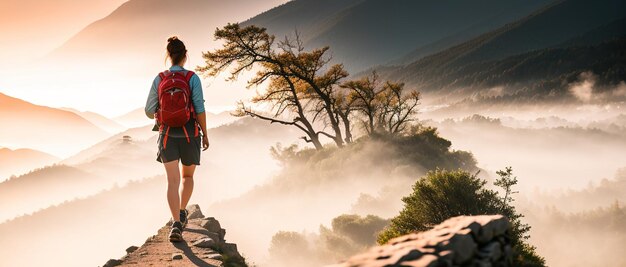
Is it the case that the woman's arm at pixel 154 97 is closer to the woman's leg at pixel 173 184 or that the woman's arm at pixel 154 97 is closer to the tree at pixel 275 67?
the woman's leg at pixel 173 184

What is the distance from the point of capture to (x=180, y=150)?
6637 millimetres

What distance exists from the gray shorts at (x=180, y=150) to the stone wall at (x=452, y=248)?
3.53m

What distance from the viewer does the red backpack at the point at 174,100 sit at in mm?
6309

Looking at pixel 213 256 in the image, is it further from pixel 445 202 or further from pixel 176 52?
pixel 445 202

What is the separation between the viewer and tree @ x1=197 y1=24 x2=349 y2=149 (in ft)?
86.7

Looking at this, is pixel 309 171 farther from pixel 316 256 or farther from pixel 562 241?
pixel 562 241

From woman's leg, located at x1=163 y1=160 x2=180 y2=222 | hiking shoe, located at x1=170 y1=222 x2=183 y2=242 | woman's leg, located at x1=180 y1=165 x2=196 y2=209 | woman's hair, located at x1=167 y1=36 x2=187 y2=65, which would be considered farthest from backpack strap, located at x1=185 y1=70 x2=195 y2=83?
hiking shoe, located at x1=170 y1=222 x2=183 y2=242

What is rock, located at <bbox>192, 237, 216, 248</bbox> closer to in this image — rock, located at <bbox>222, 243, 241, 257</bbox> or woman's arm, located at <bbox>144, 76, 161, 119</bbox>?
rock, located at <bbox>222, 243, 241, 257</bbox>

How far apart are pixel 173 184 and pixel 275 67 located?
22302 millimetres

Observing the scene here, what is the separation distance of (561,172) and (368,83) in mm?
198563

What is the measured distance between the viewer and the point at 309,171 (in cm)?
3547

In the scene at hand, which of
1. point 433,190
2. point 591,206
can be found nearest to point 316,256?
point 433,190

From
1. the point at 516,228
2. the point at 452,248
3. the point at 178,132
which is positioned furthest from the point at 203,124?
the point at 516,228

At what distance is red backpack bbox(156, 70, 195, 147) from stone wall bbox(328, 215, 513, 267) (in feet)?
11.7
